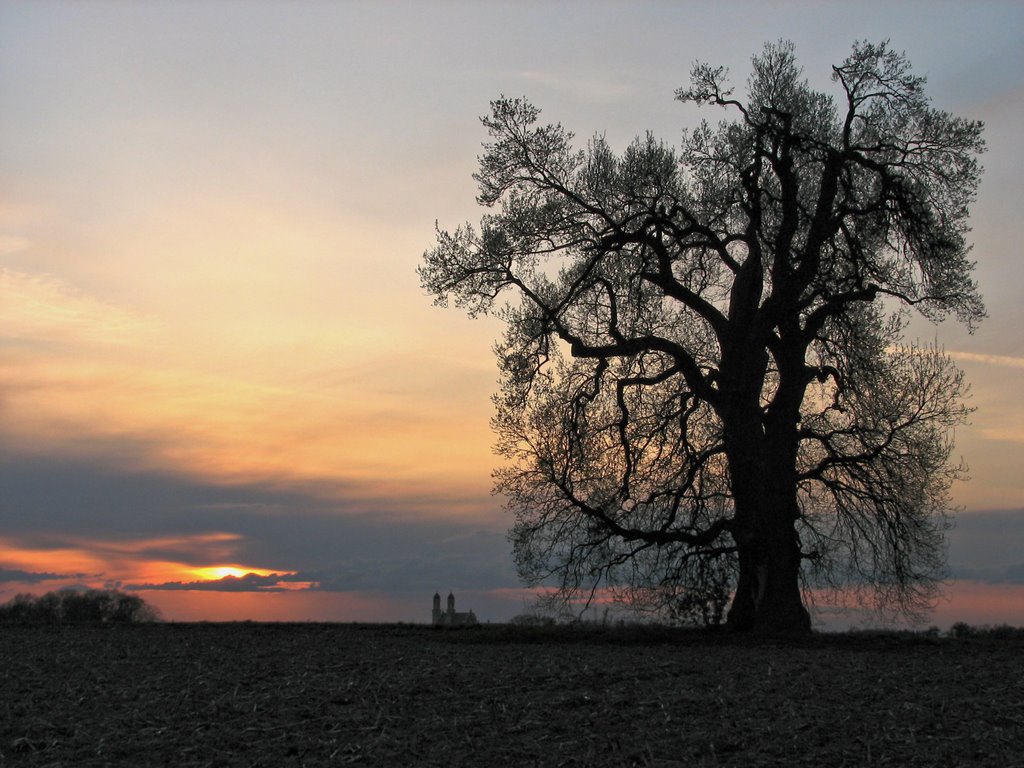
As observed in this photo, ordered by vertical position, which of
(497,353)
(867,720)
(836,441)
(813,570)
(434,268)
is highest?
(434,268)

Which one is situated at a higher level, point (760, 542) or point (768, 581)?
point (760, 542)

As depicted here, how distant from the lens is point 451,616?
70.3 feet

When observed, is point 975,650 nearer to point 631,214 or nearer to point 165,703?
point 631,214

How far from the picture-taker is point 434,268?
2112 cm

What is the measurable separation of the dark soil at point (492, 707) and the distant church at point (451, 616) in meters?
5.54

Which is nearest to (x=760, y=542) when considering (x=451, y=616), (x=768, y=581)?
(x=768, y=581)

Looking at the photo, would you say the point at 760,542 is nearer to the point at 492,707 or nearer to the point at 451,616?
the point at 451,616

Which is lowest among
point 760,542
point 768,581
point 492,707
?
point 492,707

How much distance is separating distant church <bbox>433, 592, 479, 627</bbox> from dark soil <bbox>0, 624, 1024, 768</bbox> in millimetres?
5536

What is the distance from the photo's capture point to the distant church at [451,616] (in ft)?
65.3

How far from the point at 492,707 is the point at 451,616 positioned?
11803 mm

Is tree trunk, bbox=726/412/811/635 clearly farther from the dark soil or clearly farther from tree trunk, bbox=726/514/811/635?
the dark soil

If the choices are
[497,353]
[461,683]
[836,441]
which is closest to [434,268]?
[497,353]

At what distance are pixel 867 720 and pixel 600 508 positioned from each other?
1025 centimetres
